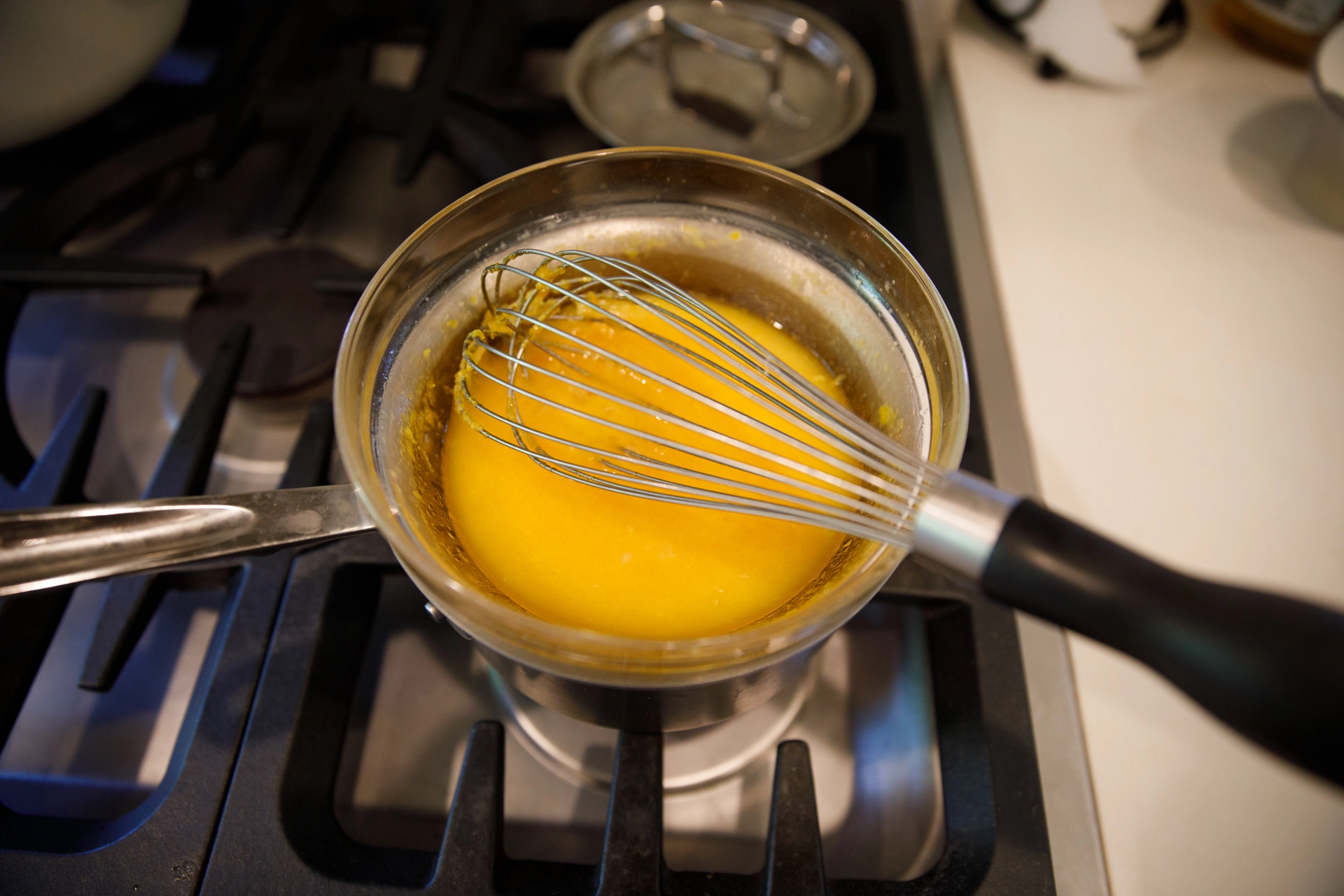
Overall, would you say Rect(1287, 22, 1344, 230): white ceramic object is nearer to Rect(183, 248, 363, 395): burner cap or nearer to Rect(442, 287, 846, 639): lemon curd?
Rect(442, 287, 846, 639): lemon curd

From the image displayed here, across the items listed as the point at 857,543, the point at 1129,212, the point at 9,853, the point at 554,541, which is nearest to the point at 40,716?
the point at 9,853

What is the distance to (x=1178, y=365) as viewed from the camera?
0.60 m

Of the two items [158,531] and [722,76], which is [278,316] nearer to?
[158,531]

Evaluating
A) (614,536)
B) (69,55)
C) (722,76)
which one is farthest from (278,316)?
(722,76)

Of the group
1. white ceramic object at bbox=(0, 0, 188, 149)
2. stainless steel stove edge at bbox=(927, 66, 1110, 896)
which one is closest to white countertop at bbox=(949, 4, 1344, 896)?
stainless steel stove edge at bbox=(927, 66, 1110, 896)

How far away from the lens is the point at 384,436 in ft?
1.29

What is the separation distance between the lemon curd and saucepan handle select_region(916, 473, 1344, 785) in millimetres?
143

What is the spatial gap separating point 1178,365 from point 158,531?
664mm

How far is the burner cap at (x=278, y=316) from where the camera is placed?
0.55m

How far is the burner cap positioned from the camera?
0.55m

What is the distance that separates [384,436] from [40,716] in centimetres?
29

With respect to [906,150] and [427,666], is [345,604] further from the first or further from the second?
[906,150]

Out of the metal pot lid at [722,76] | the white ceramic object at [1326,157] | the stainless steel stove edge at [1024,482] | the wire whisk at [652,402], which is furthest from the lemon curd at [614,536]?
the white ceramic object at [1326,157]

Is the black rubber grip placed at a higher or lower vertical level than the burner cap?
higher
